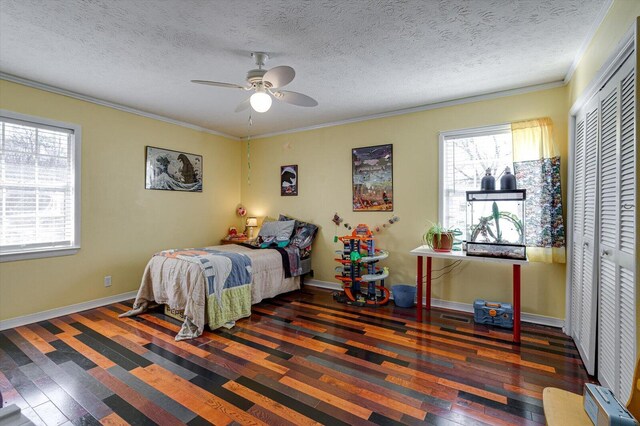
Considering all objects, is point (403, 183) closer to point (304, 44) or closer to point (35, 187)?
point (304, 44)

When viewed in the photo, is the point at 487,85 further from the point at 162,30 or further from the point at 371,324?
the point at 162,30

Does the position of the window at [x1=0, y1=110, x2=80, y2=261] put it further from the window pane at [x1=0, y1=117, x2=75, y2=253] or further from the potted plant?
the potted plant

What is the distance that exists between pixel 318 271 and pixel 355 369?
2542 mm

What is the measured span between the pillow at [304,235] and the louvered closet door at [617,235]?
334cm

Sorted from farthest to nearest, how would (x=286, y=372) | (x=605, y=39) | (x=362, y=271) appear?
(x=362, y=271), (x=286, y=372), (x=605, y=39)

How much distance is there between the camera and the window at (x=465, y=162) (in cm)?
354

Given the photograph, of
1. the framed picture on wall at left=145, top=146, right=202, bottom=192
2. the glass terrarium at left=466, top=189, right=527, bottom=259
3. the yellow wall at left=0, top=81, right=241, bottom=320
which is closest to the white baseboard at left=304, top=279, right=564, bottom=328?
the glass terrarium at left=466, top=189, right=527, bottom=259

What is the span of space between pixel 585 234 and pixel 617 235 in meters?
0.74

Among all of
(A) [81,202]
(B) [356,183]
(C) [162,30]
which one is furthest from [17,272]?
(B) [356,183]

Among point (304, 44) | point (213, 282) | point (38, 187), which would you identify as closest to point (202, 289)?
point (213, 282)

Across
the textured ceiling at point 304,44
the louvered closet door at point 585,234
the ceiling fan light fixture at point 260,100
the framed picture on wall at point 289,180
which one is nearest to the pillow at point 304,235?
the framed picture on wall at point 289,180

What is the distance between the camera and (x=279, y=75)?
2363 millimetres

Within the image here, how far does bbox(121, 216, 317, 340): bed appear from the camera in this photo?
3100mm

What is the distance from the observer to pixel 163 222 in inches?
180
